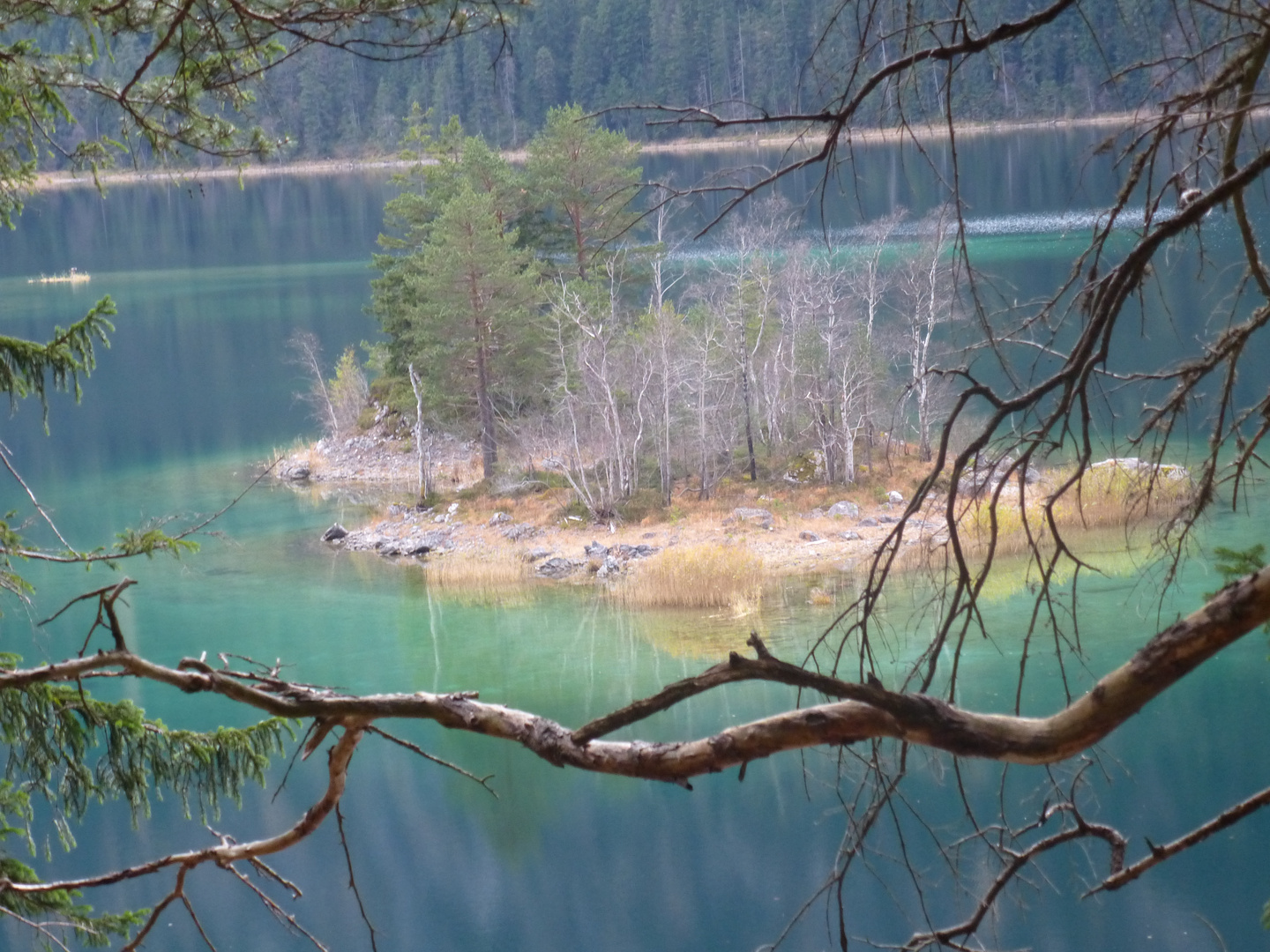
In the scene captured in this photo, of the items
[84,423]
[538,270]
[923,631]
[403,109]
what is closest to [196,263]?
[403,109]

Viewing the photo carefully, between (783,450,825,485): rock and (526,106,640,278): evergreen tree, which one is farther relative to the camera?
(526,106,640,278): evergreen tree

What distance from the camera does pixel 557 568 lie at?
1460cm

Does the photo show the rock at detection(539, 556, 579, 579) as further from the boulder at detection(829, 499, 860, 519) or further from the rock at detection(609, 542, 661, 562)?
the boulder at detection(829, 499, 860, 519)

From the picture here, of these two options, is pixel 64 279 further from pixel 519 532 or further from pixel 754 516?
pixel 754 516

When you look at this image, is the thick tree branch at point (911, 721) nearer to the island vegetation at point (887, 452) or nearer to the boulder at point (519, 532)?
the island vegetation at point (887, 452)

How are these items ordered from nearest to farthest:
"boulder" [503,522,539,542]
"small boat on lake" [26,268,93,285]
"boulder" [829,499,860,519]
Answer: "boulder" [829,499,860,519] < "boulder" [503,522,539,542] < "small boat on lake" [26,268,93,285]

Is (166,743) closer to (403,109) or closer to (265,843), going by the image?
(265,843)

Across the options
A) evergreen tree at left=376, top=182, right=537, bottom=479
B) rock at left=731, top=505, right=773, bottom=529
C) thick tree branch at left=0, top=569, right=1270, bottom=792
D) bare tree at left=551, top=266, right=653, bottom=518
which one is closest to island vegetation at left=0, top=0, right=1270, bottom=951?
thick tree branch at left=0, top=569, right=1270, bottom=792

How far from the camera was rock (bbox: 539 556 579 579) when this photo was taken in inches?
570

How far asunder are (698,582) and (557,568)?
196cm

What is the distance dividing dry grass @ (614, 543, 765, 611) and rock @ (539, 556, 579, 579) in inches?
32.0

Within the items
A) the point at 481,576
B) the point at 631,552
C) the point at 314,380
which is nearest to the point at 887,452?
the point at 631,552

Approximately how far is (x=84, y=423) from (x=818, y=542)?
14603 mm

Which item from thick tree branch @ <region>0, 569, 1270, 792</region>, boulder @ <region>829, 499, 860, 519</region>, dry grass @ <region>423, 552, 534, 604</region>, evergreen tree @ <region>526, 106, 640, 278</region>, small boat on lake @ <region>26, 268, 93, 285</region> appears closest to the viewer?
thick tree branch @ <region>0, 569, 1270, 792</region>
